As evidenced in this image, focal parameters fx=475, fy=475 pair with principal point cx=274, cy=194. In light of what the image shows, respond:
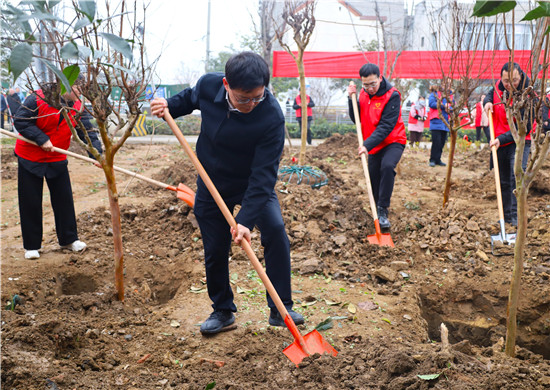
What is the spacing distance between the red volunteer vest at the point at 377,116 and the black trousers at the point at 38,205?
333 cm

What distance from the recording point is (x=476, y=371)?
244 cm

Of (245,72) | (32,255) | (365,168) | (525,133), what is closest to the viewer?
(245,72)

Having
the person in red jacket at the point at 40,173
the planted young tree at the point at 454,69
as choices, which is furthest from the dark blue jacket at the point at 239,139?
the planted young tree at the point at 454,69

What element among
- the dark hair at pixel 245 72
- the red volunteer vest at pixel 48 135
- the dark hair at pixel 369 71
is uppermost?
the dark hair at pixel 369 71

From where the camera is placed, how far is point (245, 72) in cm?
248

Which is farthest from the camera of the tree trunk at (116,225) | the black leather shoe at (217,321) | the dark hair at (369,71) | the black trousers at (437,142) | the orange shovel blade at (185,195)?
the black trousers at (437,142)

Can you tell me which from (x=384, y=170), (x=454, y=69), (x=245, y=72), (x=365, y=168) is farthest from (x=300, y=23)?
(x=245, y=72)

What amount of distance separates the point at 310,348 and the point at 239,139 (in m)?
1.35

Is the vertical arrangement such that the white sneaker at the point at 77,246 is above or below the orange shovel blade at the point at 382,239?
above

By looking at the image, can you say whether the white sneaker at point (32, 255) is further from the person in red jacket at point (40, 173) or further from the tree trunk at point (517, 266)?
the tree trunk at point (517, 266)

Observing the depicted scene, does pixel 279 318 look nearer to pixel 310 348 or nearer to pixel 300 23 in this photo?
pixel 310 348

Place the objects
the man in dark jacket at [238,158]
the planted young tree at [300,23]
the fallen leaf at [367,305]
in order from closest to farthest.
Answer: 1. the man in dark jacket at [238,158]
2. the fallen leaf at [367,305]
3. the planted young tree at [300,23]

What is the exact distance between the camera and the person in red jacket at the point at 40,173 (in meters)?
4.39

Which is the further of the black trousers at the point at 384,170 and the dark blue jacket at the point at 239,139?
the black trousers at the point at 384,170
